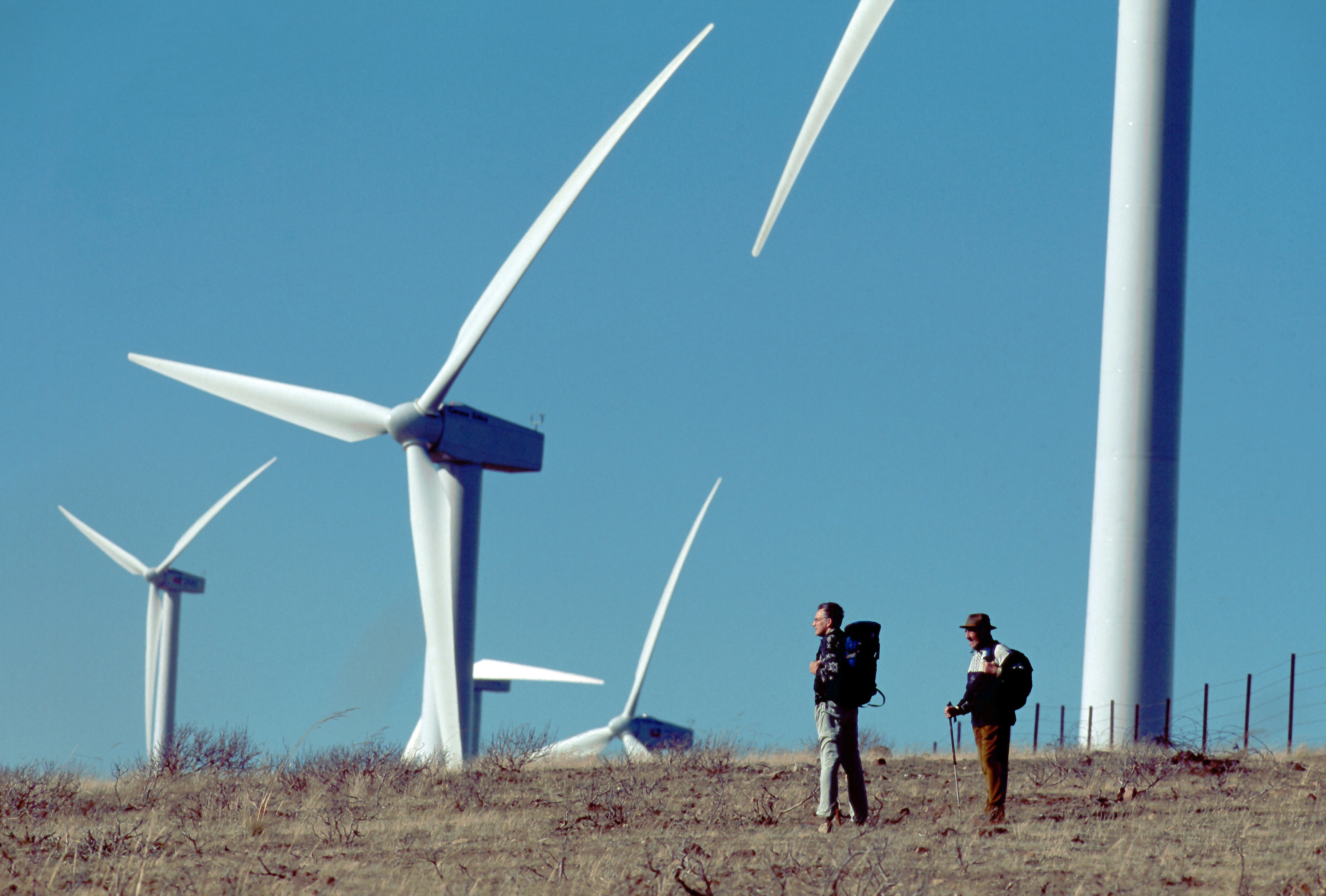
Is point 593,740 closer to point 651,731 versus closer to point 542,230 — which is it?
point 651,731

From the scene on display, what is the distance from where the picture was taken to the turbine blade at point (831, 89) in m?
23.1

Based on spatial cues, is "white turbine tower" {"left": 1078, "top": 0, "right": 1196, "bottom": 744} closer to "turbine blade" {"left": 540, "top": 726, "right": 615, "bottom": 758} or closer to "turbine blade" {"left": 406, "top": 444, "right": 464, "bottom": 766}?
"turbine blade" {"left": 406, "top": 444, "right": 464, "bottom": 766}

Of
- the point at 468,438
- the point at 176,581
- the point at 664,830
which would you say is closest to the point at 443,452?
the point at 468,438

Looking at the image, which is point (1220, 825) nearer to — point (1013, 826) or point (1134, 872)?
point (1013, 826)

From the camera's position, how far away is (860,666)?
524 inches

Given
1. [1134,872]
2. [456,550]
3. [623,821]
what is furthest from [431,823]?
[456,550]

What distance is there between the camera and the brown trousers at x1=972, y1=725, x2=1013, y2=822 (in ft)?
44.9

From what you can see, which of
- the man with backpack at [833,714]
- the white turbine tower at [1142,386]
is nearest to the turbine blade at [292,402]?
the white turbine tower at [1142,386]

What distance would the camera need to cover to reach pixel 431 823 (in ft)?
47.8

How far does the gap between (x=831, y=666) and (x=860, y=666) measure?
0.83 feet

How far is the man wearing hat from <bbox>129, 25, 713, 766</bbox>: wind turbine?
49.0ft

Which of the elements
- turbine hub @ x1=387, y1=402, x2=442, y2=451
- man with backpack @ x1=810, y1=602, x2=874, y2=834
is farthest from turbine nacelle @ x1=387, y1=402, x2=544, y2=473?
man with backpack @ x1=810, y1=602, x2=874, y2=834

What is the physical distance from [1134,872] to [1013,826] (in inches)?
92.0

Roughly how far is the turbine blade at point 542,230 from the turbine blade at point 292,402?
2.48 metres
